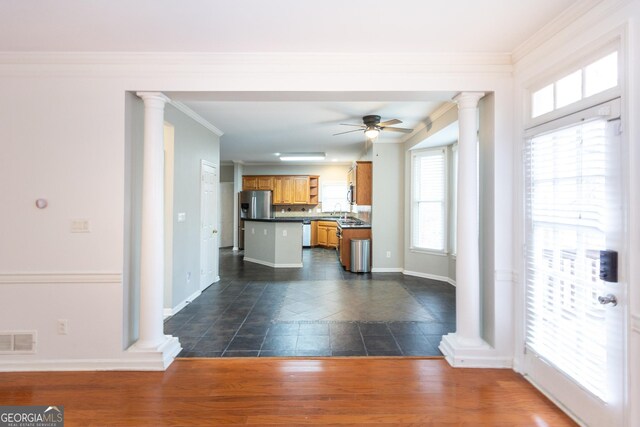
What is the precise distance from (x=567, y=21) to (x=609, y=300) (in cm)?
179

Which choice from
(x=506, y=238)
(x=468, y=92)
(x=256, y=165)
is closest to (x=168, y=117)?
(x=468, y=92)

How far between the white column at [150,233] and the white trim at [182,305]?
4.02ft

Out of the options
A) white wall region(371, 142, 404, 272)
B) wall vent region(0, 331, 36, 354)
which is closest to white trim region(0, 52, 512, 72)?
wall vent region(0, 331, 36, 354)

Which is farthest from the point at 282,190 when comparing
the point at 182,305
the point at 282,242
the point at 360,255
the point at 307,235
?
the point at 182,305

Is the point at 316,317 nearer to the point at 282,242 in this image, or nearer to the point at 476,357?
the point at 476,357

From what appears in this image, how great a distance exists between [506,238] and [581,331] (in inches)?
34.0

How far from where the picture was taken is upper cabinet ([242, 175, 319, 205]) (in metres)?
9.79

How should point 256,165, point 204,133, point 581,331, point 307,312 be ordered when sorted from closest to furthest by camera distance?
point 581,331, point 307,312, point 204,133, point 256,165

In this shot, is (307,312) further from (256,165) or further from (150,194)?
(256,165)

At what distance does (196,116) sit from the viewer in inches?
173

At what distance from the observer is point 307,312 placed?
12.9 feet

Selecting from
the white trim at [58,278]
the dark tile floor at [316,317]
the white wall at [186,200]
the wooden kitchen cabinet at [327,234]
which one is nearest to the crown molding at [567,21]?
the dark tile floor at [316,317]

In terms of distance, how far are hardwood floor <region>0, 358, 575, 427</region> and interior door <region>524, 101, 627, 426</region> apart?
29 cm

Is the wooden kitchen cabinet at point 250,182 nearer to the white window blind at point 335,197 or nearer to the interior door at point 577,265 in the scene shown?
the white window blind at point 335,197
